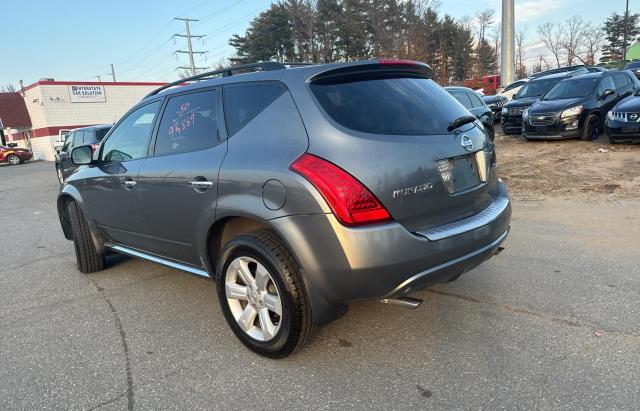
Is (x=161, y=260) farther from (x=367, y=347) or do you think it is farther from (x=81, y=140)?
(x=81, y=140)

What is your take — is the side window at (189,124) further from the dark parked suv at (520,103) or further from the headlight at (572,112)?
the dark parked suv at (520,103)

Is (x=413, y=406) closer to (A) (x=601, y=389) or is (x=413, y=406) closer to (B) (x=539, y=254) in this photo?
(A) (x=601, y=389)

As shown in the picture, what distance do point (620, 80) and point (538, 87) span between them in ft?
8.73

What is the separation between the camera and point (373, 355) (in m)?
2.99

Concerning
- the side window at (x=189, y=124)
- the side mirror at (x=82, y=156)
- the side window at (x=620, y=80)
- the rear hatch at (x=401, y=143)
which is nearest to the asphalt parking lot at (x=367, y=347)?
the rear hatch at (x=401, y=143)

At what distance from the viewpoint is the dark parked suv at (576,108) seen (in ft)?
38.8

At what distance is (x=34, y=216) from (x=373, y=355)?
8.66m

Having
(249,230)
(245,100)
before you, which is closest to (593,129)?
(245,100)

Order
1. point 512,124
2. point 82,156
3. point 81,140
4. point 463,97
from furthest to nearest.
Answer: point 512,124
point 81,140
point 463,97
point 82,156

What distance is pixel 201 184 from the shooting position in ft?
10.5

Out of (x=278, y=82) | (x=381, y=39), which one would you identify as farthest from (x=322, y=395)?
(x=381, y=39)

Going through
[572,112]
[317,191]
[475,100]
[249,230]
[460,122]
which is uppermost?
[475,100]

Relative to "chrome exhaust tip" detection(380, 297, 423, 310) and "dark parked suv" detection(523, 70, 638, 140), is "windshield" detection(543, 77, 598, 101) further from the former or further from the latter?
"chrome exhaust tip" detection(380, 297, 423, 310)

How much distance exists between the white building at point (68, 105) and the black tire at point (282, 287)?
1500 inches
